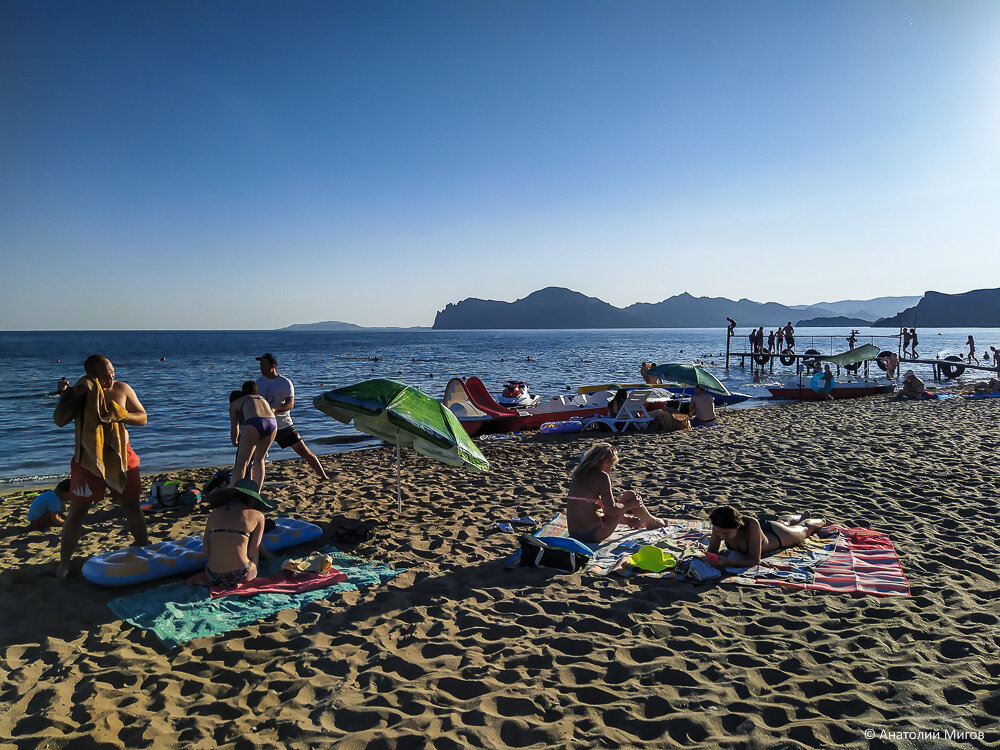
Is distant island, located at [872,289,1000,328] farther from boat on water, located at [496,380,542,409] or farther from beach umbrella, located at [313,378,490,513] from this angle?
beach umbrella, located at [313,378,490,513]

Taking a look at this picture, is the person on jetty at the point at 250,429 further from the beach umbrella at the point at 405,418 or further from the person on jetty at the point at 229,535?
the person on jetty at the point at 229,535

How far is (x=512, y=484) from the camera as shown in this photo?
8.46m

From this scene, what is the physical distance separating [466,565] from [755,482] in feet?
16.2

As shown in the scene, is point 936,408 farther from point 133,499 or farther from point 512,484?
point 133,499

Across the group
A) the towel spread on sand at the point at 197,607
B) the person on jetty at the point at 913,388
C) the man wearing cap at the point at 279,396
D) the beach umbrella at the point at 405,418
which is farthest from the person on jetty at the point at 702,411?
the towel spread on sand at the point at 197,607

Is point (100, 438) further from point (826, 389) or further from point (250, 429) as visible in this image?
point (826, 389)

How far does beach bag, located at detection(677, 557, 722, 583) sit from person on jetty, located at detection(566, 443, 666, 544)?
A: 0.85 metres

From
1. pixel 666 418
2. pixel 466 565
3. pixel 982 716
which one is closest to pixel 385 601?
pixel 466 565

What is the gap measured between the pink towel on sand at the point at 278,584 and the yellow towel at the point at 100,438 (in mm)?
1203

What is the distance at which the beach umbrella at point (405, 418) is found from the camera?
19.1 feet

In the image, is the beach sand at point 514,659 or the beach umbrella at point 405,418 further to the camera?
the beach umbrella at point 405,418

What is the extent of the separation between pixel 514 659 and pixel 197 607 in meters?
2.59

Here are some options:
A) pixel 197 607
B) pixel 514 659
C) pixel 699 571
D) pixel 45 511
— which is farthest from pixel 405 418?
pixel 45 511

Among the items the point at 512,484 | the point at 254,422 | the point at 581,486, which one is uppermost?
the point at 254,422
